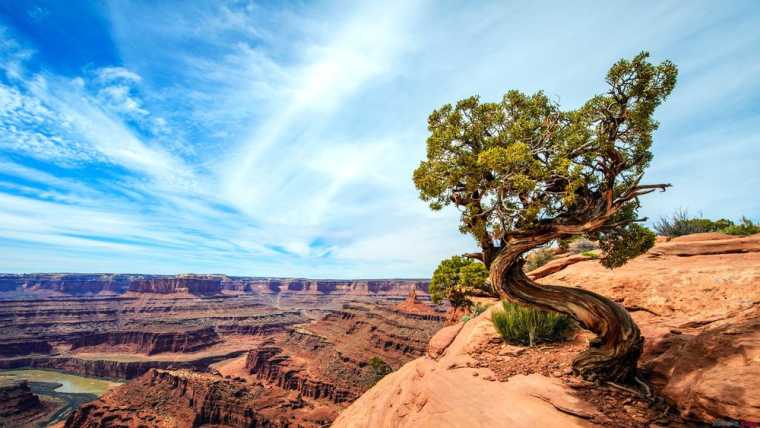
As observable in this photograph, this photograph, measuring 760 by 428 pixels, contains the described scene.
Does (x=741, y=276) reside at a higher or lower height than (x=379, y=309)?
higher

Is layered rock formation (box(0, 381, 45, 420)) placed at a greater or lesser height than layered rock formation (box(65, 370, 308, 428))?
lesser

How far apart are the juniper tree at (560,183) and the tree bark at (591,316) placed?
0.8 inches

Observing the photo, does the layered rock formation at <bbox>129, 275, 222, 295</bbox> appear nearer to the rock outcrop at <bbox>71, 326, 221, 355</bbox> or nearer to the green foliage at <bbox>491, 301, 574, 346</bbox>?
the rock outcrop at <bbox>71, 326, 221, 355</bbox>

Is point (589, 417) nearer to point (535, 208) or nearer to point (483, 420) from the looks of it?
point (483, 420)

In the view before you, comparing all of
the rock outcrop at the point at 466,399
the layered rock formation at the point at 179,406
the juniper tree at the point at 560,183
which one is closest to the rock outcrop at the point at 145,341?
the layered rock formation at the point at 179,406

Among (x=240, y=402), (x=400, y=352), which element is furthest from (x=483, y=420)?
(x=400, y=352)

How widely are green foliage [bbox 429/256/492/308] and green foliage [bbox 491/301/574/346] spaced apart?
17.3 ft

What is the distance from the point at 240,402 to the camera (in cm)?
4878

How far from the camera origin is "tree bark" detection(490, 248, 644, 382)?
701cm

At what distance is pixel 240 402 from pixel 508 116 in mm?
56927

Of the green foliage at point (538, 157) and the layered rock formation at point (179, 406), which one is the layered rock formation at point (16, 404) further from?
the green foliage at point (538, 157)

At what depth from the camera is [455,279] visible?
18.1 meters

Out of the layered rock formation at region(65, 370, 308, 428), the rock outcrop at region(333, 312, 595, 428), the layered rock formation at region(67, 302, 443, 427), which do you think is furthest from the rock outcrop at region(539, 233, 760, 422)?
the layered rock formation at region(65, 370, 308, 428)

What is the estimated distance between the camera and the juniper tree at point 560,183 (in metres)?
7.04
